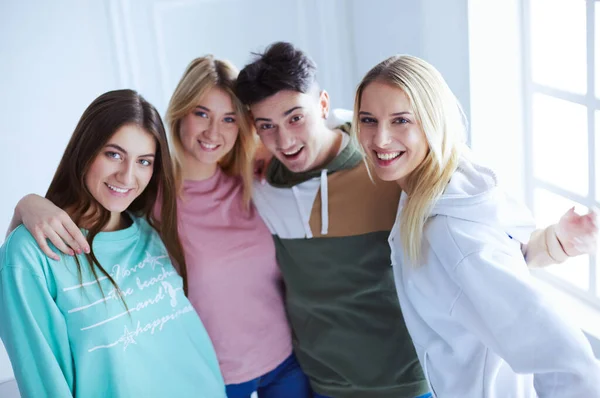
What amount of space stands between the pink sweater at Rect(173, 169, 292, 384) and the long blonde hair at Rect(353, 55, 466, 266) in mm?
523

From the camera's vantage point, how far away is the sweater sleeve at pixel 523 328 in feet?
5.17

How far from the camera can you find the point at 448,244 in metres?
1.73

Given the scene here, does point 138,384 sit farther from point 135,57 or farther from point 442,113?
point 135,57

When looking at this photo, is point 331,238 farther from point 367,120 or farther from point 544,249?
point 544,249

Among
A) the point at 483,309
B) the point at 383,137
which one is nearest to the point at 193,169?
the point at 383,137

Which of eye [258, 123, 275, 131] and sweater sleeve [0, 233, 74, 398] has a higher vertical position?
eye [258, 123, 275, 131]

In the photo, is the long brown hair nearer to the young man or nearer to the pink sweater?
the pink sweater

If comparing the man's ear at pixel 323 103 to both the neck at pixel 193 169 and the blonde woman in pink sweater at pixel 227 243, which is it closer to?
the blonde woman in pink sweater at pixel 227 243

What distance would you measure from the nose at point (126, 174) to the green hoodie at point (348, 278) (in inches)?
17.9

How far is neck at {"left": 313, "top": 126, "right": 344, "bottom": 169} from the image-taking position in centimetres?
214

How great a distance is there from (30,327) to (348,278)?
84cm

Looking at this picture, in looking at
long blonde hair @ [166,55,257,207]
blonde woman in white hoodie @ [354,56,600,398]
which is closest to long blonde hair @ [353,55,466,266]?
blonde woman in white hoodie @ [354,56,600,398]

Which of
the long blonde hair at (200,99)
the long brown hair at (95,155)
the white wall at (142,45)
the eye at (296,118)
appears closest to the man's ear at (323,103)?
the eye at (296,118)

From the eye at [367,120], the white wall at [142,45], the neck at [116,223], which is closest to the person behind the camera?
the eye at [367,120]
